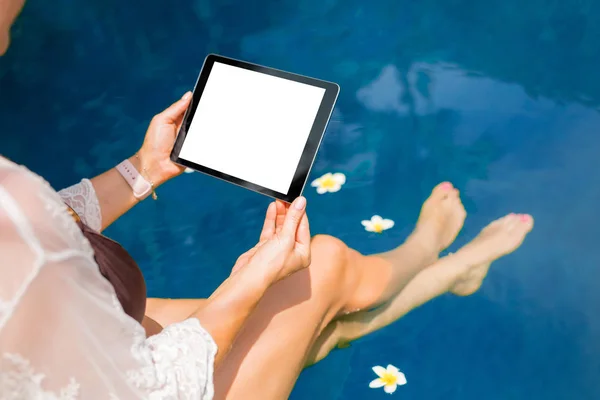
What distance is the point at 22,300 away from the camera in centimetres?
50

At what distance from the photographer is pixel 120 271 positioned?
0.71 metres

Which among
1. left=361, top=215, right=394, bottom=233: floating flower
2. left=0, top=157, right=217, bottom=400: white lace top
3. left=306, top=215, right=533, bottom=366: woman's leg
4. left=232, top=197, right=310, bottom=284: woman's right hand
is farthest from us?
left=361, top=215, right=394, bottom=233: floating flower

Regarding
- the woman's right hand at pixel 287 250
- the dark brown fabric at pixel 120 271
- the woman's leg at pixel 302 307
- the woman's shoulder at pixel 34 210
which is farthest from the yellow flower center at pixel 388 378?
the woman's shoulder at pixel 34 210

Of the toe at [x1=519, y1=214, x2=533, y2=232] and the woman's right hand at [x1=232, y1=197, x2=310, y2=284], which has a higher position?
the toe at [x1=519, y1=214, x2=533, y2=232]

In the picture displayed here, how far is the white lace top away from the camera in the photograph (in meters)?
0.50

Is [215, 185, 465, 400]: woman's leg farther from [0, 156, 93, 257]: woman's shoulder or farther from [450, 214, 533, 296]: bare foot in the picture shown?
[0, 156, 93, 257]: woman's shoulder

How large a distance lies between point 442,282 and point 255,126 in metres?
0.51

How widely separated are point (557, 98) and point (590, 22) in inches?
8.2

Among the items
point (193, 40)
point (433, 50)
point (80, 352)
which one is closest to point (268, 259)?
point (80, 352)

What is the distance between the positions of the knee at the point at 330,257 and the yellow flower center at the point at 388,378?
24 cm

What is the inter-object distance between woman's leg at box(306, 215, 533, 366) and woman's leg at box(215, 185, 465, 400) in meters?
0.02

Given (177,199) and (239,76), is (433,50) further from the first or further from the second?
(177,199)

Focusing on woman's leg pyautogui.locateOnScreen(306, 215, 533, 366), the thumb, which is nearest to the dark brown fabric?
the thumb

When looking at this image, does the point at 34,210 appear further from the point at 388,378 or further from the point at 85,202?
the point at 388,378
